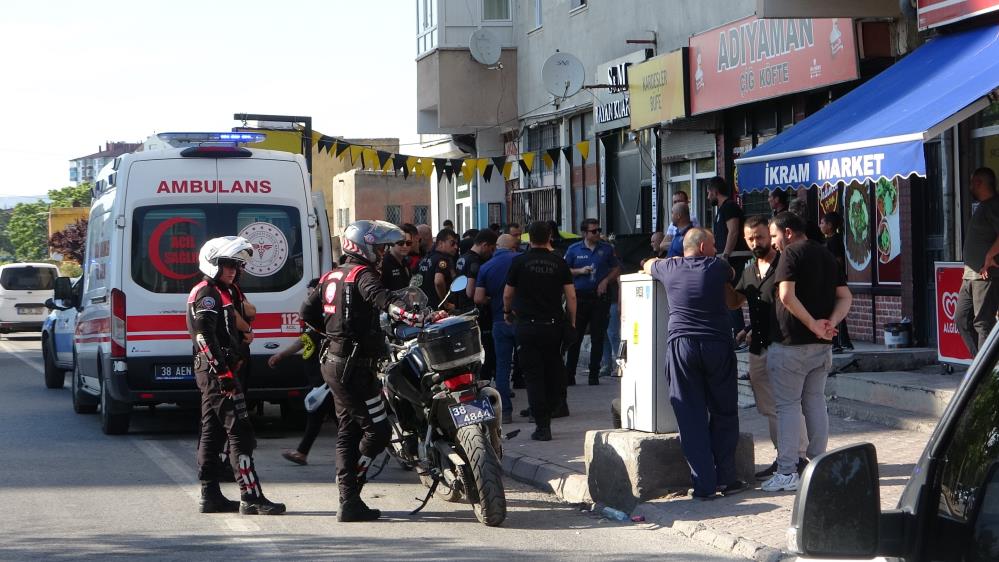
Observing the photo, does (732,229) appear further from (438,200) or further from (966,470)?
(438,200)

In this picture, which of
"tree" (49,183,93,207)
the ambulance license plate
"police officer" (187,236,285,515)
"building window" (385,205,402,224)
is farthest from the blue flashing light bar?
"tree" (49,183,93,207)

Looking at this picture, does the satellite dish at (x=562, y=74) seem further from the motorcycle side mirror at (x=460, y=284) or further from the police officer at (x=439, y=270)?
the motorcycle side mirror at (x=460, y=284)

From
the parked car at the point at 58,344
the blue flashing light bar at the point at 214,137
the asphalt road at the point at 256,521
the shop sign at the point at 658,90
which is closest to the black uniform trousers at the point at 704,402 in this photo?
the asphalt road at the point at 256,521

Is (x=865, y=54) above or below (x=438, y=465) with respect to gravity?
above

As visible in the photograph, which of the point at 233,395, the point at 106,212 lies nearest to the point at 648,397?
the point at 233,395

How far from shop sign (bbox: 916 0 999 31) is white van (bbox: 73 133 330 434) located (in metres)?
6.13

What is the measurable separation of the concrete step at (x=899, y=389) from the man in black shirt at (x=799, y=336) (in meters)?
2.45

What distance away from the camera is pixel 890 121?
11172 millimetres

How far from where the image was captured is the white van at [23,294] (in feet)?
101

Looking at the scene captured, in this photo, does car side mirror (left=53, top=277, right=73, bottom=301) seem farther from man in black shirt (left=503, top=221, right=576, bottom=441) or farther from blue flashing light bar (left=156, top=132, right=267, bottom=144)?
man in black shirt (left=503, top=221, right=576, bottom=441)

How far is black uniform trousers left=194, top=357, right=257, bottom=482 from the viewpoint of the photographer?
8.40 m

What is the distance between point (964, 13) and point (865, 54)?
89.6 inches

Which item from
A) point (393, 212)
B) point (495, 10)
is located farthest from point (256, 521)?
point (393, 212)

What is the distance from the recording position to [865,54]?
14445 mm
